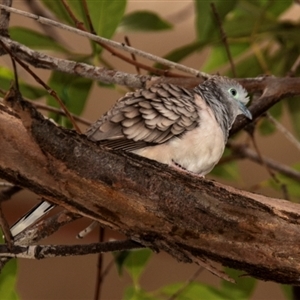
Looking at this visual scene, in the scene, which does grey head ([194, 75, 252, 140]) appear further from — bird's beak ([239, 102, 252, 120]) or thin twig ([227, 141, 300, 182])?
thin twig ([227, 141, 300, 182])

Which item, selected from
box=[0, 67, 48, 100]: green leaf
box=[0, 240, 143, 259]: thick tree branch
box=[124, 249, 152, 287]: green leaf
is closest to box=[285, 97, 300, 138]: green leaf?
box=[124, 249, 152, 287]: green leaf

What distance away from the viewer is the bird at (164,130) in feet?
2.68

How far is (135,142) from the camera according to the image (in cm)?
82

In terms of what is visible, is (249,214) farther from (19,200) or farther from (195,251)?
(19,200)

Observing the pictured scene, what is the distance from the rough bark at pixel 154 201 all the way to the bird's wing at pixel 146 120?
0.13 meters

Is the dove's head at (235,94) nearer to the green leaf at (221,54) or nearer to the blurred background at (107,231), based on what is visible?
the green leaf at (221,54)

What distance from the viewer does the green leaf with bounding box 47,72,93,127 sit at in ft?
3.60

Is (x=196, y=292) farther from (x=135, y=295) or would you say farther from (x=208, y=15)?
(x=208, y=15)

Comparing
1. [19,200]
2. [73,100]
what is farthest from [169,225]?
[19,200]

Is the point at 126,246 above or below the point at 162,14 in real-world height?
below

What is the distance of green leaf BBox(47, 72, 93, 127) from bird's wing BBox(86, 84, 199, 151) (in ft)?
0.77

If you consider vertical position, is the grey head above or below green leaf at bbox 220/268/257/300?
above

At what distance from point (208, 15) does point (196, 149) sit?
0.41 metres

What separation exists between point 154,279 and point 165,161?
158cm
